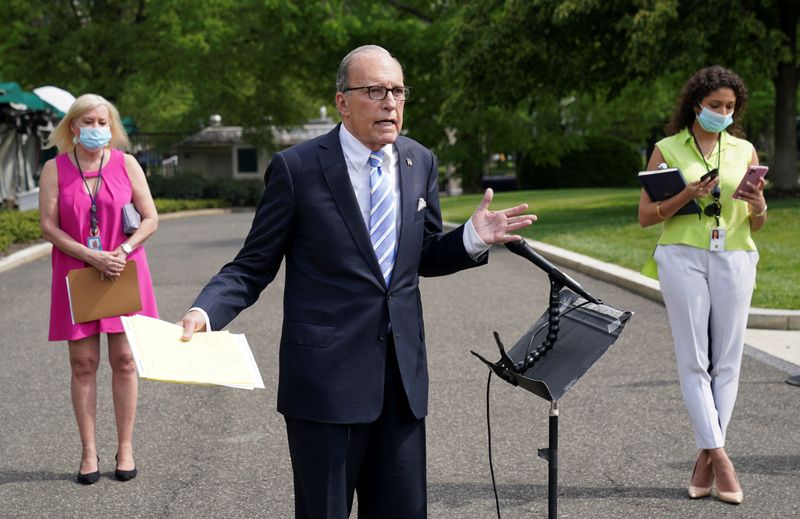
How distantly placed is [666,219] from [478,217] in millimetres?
2220

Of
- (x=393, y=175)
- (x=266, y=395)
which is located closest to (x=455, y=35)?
(x=266, y=395)

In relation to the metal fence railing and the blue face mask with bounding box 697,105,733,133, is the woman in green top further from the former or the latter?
the metal fence railing

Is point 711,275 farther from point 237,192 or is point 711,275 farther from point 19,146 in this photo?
point 237,192

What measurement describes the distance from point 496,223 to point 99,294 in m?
2.89

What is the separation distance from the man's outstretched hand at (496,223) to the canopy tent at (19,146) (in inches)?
952

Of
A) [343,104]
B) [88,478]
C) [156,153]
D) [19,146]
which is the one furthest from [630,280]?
[156,153]

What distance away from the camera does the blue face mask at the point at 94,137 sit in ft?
18.7

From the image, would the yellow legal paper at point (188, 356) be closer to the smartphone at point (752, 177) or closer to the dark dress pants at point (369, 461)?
the dark dress pants at point (369, 461)

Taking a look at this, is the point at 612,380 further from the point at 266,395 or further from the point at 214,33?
the point at 214,33

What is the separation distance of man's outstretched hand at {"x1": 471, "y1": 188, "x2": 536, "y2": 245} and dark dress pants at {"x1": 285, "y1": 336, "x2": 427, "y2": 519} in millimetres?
444

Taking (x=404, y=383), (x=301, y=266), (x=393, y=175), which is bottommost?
(x=404, y=383)

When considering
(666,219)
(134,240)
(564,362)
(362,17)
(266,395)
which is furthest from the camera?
(362,17)

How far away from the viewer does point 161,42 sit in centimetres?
3834

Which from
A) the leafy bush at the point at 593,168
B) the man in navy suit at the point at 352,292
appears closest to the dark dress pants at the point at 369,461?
the man in navy suit at the point at 352,292
